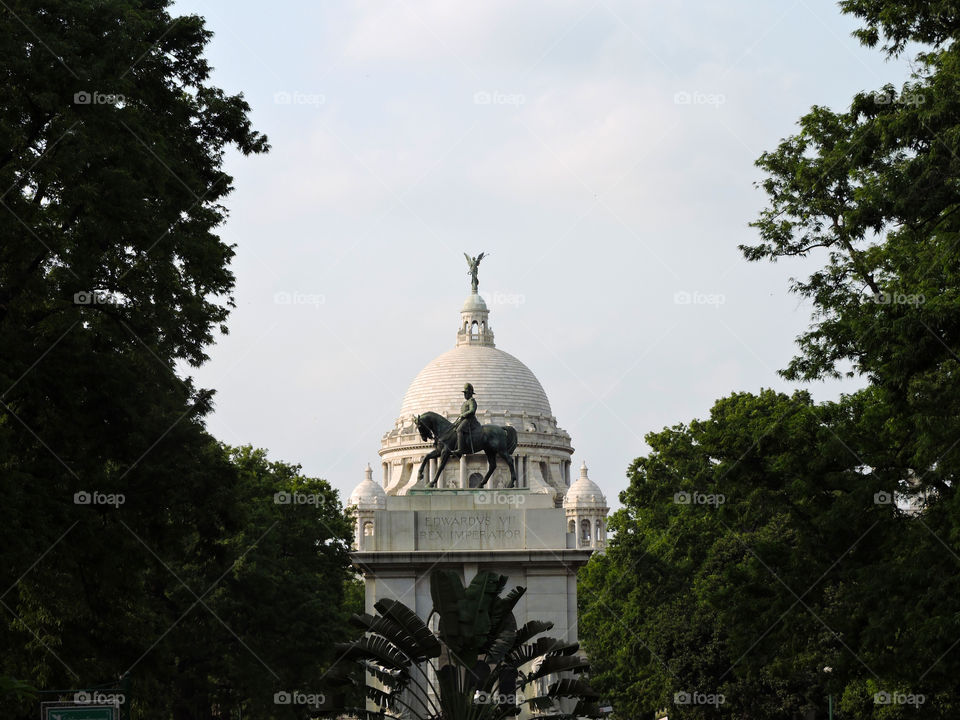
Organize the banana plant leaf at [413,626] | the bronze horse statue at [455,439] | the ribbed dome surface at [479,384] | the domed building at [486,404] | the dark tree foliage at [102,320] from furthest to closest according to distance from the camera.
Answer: the ribbed dome surface at [479,384], the domed building at [486,404], the bronze horse statue at [455,439], the banana plant leaf at [413,626], the dark tree foliage at [102,320]

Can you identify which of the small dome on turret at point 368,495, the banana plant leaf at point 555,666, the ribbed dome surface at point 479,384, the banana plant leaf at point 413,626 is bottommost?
the banana plant leaf at point 555,666

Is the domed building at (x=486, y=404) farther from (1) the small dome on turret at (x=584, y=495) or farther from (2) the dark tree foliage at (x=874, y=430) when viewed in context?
(2) the dark tree foliage at (x=874, y=430)

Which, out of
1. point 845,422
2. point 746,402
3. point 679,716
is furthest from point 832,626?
Result: point 746,402

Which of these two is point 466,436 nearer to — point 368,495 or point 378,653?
point 378,653

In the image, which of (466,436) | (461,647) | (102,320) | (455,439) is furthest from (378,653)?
(466,436)

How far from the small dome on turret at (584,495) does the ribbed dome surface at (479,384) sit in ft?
29.6

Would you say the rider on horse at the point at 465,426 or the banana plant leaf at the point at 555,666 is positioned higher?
the rider on horse at the point at 465,426

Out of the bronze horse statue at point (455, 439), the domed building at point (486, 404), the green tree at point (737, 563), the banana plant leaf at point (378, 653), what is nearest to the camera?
the banana plant leaf at point (378, 653)

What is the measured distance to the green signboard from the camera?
20.6 meters

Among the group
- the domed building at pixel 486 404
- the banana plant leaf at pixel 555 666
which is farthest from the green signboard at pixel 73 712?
the domed building at pixel 486 404

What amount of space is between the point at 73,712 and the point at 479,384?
422 feet

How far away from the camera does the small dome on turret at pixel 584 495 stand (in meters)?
155

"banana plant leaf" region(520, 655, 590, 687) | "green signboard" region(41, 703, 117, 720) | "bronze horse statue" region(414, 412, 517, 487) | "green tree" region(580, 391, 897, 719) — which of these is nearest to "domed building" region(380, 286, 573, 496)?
"green tree" region(580, 391, 897, 719)

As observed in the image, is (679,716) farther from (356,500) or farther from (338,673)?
(356,500)
